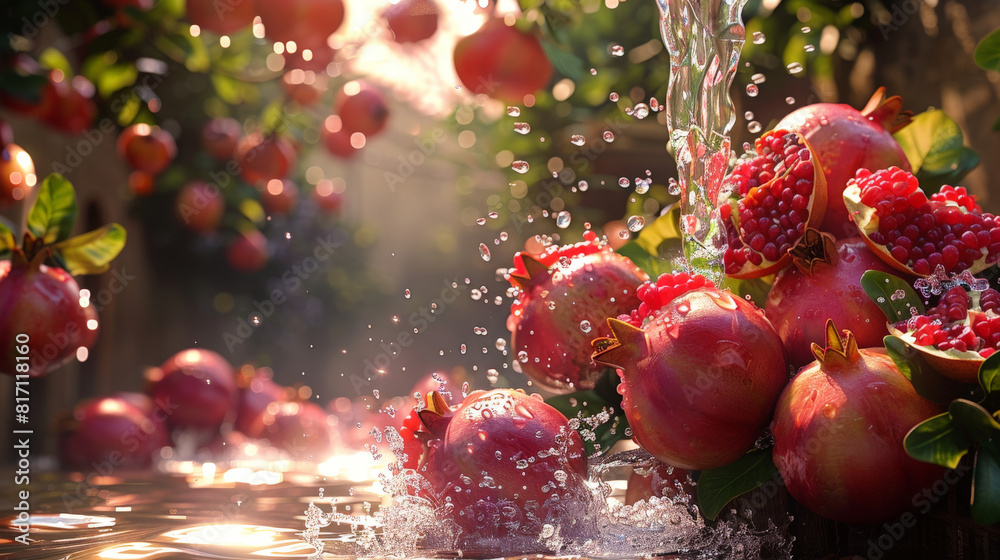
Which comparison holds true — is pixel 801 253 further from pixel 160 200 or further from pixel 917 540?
pixel 160 200

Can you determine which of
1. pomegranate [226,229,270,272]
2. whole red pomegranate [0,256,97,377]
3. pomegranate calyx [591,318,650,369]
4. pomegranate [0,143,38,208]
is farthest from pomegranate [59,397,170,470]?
pomegranate calyx [591,318,650,369]

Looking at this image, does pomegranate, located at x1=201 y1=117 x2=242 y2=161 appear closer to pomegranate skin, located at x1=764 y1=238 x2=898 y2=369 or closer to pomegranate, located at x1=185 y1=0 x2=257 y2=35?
pomegranate, located at x1=185 y1=0 x2=257 y2=35

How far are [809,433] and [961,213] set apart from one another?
0.21 meters

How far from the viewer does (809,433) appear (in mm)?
489

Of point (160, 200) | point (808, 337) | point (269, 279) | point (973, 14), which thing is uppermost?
point (160, 200)

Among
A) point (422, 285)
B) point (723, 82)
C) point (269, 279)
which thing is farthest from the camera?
point (422, 285)

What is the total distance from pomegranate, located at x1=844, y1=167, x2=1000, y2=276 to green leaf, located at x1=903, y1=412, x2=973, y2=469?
0.47 ft

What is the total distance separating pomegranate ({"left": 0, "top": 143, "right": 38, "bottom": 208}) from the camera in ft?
4.58

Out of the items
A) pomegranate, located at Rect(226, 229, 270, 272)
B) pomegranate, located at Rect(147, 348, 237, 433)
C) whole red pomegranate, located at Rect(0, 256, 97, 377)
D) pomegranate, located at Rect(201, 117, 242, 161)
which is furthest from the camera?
pomegranate, located at Rect(226, 229, 270, 272)

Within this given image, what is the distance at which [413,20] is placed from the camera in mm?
1472

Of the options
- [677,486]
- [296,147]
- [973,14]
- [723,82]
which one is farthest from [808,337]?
[296,147]

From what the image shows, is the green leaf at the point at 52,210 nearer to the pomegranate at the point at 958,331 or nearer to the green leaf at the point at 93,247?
the green leaf at the point at 93,247

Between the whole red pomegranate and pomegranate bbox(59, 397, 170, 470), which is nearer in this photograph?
the whole red pomegranate

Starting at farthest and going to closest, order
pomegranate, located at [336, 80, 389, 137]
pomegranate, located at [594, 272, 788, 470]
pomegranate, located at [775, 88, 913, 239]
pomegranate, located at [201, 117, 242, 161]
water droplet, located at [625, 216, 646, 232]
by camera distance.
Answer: pomegranate, located at [201, 117, 242, 161]
pomegranate, located at [336, 80, 389, 137]
water droplet, located at [625, 216, 646, 232]
pomegranate, located at [775, 88, 913, 239]
pomegranate, located at [594, 272, 788, 470]
